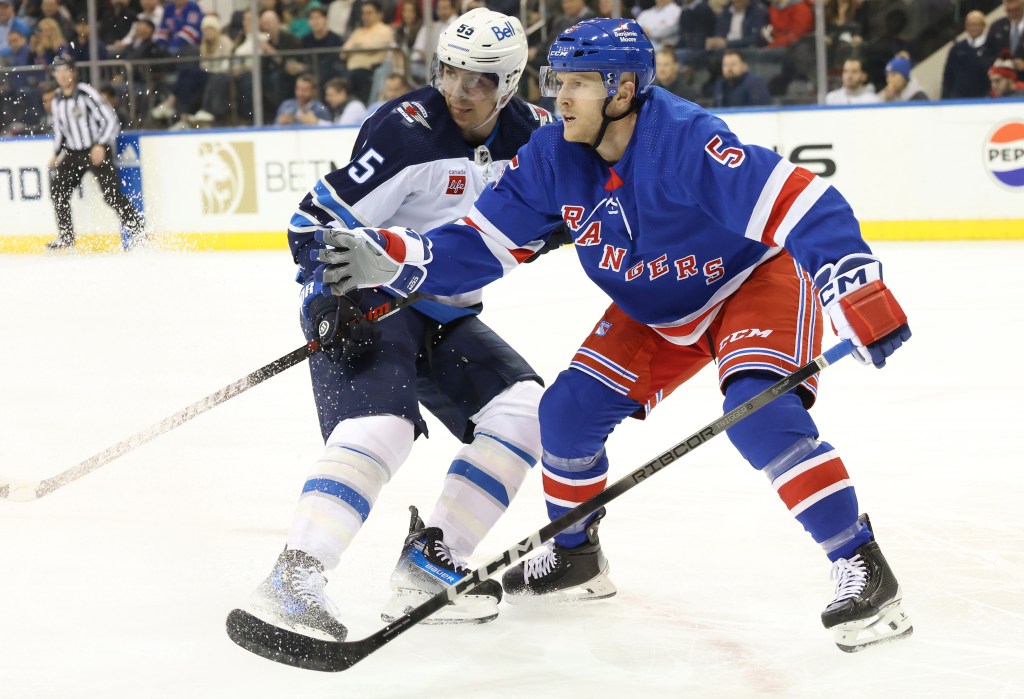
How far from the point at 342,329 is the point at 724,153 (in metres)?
0.74

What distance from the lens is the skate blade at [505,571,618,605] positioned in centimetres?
263

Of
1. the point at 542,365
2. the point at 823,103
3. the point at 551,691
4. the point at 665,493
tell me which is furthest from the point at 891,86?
the point at 551,691

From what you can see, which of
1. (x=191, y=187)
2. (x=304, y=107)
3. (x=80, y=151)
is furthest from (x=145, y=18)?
(x=304, y=107)

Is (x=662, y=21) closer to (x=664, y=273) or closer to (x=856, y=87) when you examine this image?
(x=856, y=87)

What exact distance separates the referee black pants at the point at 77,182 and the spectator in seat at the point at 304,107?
132cm

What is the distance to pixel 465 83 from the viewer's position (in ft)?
8.85

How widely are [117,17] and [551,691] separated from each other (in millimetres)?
9519

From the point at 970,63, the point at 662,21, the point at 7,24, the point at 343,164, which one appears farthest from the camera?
the point at 7,24

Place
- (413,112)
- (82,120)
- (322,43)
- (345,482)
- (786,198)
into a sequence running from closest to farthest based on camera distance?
(786,198) → (345,482) → (413,112) → (322,43) → (82,120)

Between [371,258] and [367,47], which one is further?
[367,47]

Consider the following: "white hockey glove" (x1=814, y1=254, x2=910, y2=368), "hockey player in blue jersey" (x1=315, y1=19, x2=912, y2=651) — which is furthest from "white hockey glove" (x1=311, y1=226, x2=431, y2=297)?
"white hockey glove" (x1=814, y1=254, x2=910, y2=368)

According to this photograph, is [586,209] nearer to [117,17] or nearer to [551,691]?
[551,691]

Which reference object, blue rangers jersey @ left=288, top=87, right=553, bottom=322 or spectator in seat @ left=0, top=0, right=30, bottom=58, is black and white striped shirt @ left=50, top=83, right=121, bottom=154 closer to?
spectator in seat @ left=0, top=0, right=30, bottom=58

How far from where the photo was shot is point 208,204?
32.0 ft
